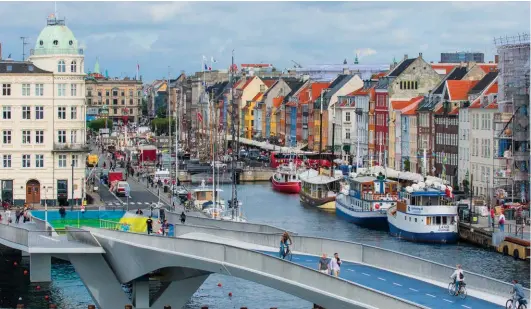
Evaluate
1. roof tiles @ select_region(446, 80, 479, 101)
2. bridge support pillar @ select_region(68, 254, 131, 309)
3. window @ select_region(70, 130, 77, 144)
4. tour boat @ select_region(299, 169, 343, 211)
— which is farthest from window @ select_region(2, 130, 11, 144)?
roof tiles @ select_region(446, 80, 479, 101)

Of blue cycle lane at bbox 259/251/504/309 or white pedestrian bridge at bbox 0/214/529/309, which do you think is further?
white pedestrian bridge at bbox 0/214/529/309

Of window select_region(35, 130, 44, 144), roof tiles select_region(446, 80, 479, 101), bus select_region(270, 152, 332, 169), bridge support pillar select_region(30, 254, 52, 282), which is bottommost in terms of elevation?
bridge support pillar select_region(30, 254, 52, 282)

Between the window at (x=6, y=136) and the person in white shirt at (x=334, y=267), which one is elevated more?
the window at (x=6, y=136)

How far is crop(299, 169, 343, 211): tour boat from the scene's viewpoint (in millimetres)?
103500

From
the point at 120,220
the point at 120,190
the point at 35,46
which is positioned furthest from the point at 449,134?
the point at 120,220

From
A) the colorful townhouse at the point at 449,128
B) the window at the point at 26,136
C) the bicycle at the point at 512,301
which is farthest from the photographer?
the colorful townhouse at the point at 449,128

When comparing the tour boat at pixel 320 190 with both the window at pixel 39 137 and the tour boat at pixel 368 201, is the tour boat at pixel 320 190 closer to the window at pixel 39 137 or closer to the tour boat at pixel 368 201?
the tour boat at pixel 368 201

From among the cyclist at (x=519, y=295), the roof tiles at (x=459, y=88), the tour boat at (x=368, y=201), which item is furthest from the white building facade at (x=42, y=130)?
the cyclist at (x=519, y=295)

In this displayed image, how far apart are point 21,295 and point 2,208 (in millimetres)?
23298

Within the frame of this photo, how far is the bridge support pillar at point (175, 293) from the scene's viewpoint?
46719mm

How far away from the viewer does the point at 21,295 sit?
55438mm

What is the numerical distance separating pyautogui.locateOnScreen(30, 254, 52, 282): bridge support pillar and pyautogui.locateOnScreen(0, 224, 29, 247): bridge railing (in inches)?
24.5

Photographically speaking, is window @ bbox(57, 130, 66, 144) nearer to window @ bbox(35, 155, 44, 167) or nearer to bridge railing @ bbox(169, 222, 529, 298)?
window @ bbox(35, 155, 44, 167)

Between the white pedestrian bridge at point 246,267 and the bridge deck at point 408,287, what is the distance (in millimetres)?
25
